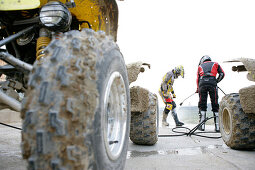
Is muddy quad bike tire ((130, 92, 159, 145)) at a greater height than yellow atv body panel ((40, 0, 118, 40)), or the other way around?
yellow atv body panel ((40, 0, 118, 40))

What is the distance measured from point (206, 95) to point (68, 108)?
5.88m

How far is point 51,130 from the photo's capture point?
80 cm

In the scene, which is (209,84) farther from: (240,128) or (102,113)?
(102,113)

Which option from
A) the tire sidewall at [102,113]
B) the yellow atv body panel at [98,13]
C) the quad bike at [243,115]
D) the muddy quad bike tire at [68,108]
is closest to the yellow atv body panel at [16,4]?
the yellow atv body panel at [98,13]

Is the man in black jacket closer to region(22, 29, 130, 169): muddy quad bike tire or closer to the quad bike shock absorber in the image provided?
the quad bike shock absorber

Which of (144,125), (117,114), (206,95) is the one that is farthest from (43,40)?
(206,95)

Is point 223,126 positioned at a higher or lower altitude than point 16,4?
lower

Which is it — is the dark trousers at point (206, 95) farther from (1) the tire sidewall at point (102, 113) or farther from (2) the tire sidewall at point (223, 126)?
(1) the tire sidewall at point (102, 113)

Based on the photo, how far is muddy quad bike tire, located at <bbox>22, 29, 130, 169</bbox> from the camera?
799 mm

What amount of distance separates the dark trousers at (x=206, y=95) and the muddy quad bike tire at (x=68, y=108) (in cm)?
543

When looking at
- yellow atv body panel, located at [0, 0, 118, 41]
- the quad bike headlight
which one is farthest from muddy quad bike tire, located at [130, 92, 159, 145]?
the quad bike headlight

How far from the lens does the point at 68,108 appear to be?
821 millimetres

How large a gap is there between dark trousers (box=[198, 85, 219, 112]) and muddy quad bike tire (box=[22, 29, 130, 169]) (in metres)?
5.43

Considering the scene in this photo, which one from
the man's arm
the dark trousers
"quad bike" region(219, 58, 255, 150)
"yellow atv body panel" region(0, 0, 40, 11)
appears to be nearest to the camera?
"yellow atv body panel" region(0, 0, 40, 11)
